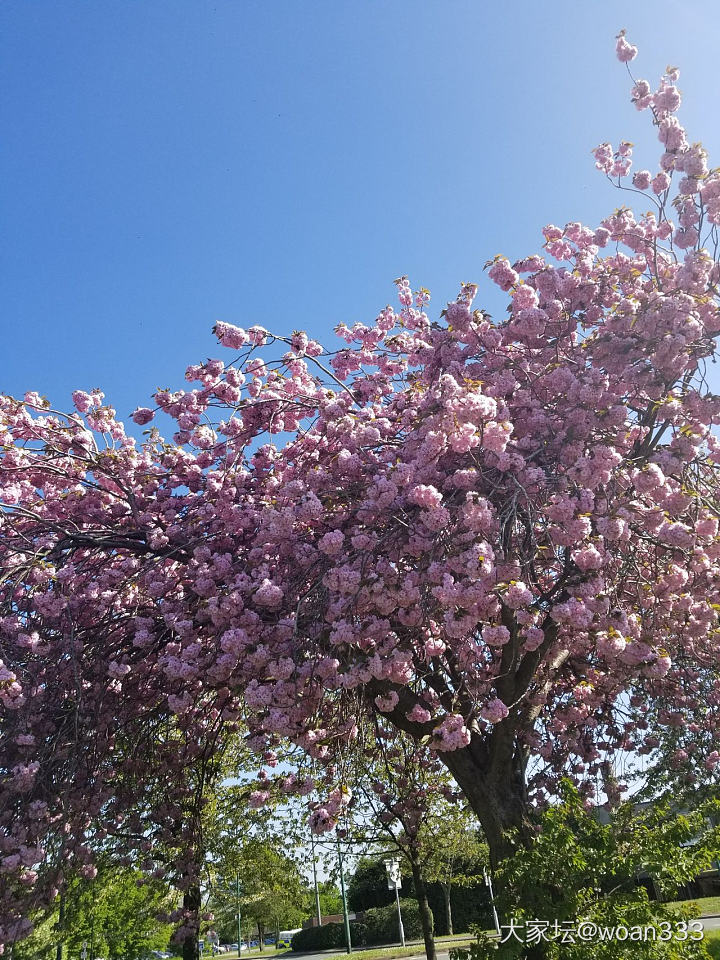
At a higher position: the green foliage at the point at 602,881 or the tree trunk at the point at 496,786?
the tree trunk at the point at 496,786

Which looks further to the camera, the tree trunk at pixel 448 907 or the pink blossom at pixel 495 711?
the tree trunk at pixel 448 907

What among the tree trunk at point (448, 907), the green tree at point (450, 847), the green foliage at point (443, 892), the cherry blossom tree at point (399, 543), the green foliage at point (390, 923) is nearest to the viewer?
the cherry blossom tree at point (399, 543)

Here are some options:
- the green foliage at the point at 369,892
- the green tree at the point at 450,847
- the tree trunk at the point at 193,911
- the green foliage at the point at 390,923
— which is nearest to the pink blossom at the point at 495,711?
the tree trunk at the point at 193,911

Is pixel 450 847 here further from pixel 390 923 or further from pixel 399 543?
pixel 399 543

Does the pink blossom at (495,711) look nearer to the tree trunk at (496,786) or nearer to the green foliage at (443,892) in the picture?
the tree trunk at (496,786)

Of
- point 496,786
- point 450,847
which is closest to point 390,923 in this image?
point 450,847

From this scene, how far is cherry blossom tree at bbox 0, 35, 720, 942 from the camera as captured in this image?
18.8 feet

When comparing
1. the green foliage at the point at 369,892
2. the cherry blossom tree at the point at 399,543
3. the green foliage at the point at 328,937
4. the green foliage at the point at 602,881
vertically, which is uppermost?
the cherry blossom tree at the point at 399,543

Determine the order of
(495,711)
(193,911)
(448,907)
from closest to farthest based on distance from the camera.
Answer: (495,711) < (193,911) < (448,907)

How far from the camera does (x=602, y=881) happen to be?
5.10 m

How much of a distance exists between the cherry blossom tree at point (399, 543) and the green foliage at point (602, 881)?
119 centimetres

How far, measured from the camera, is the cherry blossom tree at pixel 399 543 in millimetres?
5734

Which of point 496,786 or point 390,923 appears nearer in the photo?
point 496,786

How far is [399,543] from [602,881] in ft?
9.92
